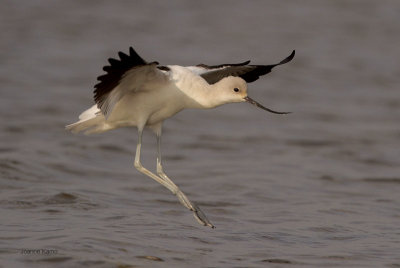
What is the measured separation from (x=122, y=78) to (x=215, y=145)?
500cm

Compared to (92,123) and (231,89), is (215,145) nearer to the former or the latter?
(92,123)

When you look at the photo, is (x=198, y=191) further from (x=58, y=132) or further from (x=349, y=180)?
(x=58, y=132)

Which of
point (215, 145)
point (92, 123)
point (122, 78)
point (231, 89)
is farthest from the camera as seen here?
point (215, 145)

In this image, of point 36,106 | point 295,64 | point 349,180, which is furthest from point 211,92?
point 295,64

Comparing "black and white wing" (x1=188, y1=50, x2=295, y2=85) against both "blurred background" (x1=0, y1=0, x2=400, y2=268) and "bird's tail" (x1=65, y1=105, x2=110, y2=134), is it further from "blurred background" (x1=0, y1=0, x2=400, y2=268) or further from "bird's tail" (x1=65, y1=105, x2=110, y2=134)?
"blurred background" (x1=0, y1=0, x2=400, y2=268)

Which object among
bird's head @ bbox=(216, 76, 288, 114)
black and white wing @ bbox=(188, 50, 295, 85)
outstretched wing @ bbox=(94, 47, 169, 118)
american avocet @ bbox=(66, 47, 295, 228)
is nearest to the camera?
outstretched wing @ bbox=(94, 47, 169, 118)

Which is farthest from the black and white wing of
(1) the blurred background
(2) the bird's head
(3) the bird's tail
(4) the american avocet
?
(1) the blurred background

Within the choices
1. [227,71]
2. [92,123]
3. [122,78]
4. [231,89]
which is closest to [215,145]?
[227,71]

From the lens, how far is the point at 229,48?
1862cm

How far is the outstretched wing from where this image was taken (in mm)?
7758

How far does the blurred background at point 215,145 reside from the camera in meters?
→ 8.43

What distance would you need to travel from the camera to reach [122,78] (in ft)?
26.8

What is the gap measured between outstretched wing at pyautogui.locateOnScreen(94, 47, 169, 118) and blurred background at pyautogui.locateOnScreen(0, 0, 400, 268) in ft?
3.90

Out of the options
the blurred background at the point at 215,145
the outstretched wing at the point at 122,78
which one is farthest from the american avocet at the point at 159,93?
the blurred background at the point at 215,145
